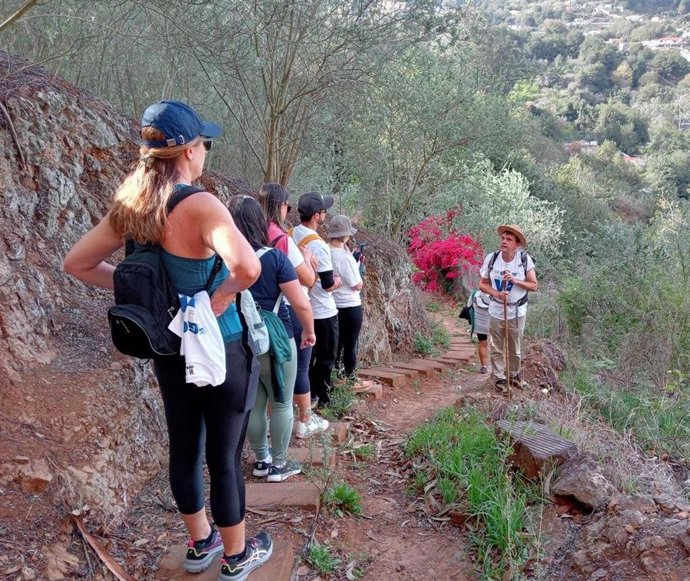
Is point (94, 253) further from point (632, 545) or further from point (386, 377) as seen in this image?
point (386, 377)

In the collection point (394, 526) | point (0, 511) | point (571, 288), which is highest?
point (0, 511)

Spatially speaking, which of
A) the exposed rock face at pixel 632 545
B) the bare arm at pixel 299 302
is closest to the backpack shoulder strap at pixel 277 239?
the bare arm at pixel 299 302

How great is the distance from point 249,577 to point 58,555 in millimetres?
863

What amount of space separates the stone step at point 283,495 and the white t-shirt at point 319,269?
1.66 metres

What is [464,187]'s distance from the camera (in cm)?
1770

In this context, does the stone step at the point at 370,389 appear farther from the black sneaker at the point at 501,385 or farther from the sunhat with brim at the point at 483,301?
the sunhat with brim at the point at 483,301

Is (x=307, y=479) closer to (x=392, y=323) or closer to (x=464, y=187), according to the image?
(x=392, y=323)

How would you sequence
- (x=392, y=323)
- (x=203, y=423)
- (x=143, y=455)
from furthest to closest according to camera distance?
(x=392, y=323)
(x=143, y=455)
(x=203, y=423)

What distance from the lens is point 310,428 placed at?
4.60m

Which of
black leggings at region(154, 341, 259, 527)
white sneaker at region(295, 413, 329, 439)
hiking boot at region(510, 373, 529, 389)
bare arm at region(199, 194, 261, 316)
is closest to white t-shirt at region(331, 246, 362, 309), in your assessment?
white sneaker at region(295, 413, 329, 439)

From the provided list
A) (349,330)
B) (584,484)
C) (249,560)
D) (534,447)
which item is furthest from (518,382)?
(249,560)

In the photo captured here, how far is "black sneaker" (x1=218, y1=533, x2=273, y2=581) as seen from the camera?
8.66 ft

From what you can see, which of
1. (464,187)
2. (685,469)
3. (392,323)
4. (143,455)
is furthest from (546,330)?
(143,455)

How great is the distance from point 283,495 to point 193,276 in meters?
1.82
